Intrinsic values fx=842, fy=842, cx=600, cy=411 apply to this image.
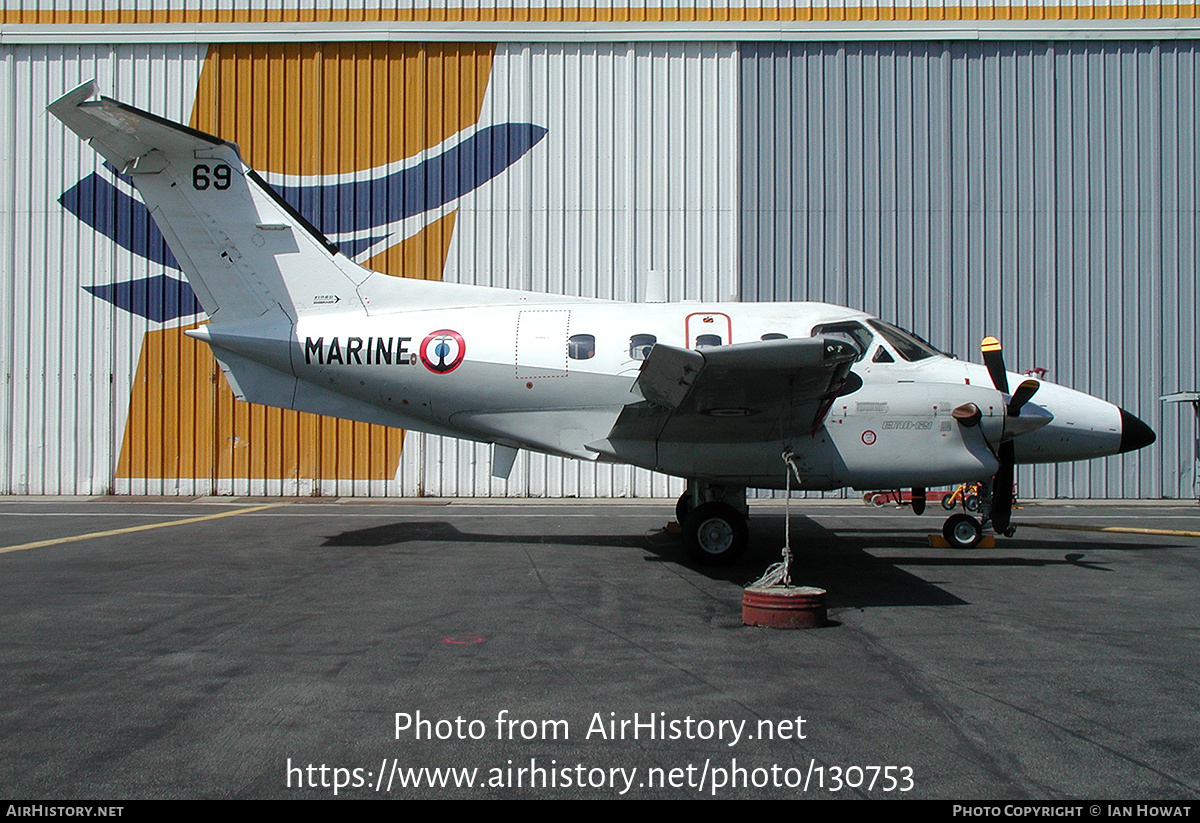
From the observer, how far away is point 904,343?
1080 cm

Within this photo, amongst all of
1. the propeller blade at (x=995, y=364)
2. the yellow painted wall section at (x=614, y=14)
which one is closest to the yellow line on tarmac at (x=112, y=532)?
the yellow painted wall section at (x=614, y=14)

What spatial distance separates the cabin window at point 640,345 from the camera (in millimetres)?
10781

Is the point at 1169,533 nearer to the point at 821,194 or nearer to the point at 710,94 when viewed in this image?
the point at 821,194

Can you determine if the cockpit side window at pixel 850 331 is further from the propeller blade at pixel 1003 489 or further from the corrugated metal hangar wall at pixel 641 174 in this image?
the corrugated metal hangar wall at pixel 641 174

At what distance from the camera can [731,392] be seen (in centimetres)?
916

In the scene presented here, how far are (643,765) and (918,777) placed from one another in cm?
→ 132

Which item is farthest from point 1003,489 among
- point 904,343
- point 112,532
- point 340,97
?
point 340,97

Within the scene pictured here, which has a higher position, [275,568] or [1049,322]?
[1049,322]

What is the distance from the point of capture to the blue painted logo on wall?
19.7m

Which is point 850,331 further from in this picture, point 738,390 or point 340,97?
point 340,97

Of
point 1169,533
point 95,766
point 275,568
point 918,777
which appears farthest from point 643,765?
point 1169,533

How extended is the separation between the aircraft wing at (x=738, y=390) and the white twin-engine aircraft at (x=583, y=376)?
0.03 m

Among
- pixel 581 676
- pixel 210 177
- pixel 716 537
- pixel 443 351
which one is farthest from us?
pixel 210 177

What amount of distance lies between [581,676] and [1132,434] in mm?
8990
